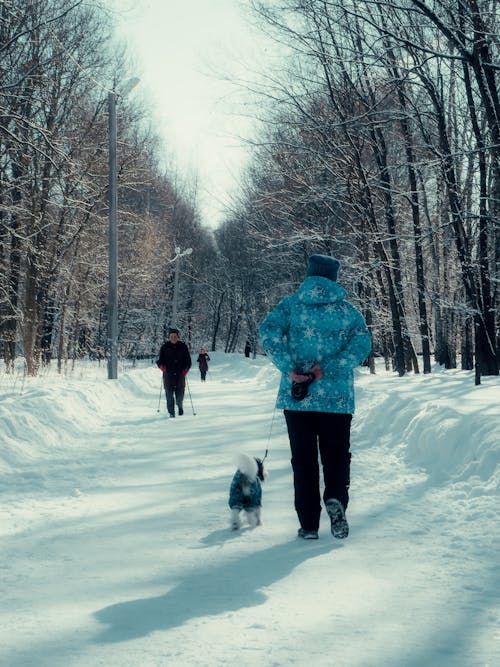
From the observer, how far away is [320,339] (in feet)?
17.5

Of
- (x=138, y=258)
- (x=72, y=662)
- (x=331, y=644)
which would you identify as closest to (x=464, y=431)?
(x=331, y=644)

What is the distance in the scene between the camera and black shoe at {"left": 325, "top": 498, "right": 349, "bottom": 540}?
5.13 metres

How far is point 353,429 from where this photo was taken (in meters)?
11.6

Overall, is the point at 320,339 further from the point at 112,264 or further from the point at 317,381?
the point at 112,264

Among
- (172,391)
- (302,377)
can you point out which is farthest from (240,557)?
(172,391)

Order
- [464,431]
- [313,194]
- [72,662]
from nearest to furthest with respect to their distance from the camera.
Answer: [72,662] < [464,431] < [313,194]

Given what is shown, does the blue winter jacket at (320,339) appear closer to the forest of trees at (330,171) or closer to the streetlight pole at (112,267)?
A: the forest of trees at (330,171)

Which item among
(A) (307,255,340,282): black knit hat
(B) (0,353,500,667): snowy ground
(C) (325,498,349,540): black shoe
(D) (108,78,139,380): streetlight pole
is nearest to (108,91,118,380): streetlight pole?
(D) (108,78,139,380): streetlight pole

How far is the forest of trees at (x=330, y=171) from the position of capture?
37.3 ft

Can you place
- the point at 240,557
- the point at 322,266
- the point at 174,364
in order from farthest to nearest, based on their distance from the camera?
the point at 174,364 < the point at 322,266 < the point at 240,557

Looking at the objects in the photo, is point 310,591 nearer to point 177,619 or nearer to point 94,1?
point 177,619

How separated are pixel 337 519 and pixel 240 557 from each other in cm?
85

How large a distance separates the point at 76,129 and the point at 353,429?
54.5 ft

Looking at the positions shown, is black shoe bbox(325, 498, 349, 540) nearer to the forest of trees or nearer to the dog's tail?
the dog's tail
